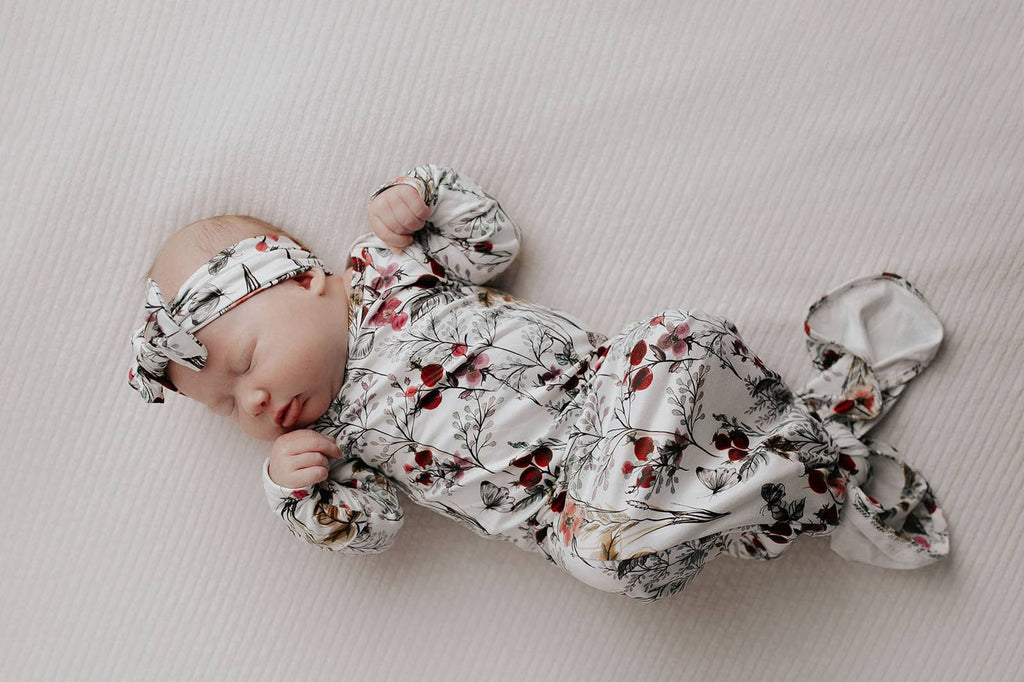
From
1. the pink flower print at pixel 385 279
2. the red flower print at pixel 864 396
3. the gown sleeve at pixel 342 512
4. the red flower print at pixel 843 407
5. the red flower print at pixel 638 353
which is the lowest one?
the gown sleeve at pixel 342 512

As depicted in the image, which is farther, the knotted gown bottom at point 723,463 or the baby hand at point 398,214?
the baby hand at point 398,214

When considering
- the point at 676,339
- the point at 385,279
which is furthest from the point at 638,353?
the point at 385,279

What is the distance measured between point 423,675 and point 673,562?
47 centimetres

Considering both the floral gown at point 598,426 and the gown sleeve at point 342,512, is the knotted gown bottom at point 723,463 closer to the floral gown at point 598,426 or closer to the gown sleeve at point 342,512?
the floral gown at point 598,426

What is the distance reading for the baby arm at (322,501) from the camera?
1.02 metres

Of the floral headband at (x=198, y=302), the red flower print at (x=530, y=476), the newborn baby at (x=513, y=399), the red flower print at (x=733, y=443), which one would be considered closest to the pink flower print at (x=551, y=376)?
the newborn baby at (x=513, y=399)

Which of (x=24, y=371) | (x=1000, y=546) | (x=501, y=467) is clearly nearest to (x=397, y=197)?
(x=501, y=467)

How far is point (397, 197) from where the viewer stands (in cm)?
108

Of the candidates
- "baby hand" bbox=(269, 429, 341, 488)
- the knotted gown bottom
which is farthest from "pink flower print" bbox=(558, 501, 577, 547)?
"baby hand" bbox=(269, 429, 341, 488)

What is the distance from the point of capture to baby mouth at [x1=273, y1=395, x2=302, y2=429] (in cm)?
102

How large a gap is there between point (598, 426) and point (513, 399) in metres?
0.13

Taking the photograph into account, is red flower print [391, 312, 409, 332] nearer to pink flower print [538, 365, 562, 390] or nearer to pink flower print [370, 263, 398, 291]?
pink flower print [370, 263, 398, 291]

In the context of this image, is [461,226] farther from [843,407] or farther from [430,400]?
[843,407]

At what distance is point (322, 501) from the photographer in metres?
1.05
